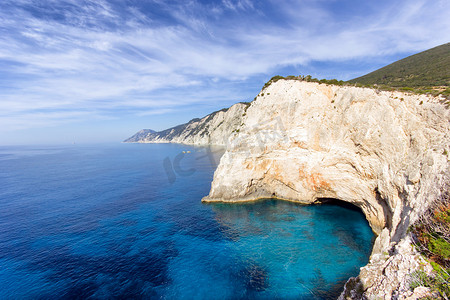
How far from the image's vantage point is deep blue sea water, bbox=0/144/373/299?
19188 millimetres

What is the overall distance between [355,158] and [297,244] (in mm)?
14269

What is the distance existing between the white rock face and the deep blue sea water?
422 cm

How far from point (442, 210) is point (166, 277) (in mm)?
23696

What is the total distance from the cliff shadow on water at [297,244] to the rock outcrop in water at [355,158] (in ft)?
9.96

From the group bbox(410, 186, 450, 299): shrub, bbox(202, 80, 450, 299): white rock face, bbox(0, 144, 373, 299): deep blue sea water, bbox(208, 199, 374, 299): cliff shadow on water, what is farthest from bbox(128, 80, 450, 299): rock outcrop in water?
bbox(0, 144, 373, 299): deep blue sea water

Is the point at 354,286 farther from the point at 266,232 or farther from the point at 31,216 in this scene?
the point at 31,216

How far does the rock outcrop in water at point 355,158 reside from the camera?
602 inches

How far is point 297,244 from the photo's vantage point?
2519cm

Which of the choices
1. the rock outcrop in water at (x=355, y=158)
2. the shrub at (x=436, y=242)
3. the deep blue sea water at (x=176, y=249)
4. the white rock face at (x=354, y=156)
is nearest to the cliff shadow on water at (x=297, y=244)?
the deep blue sea water at (x=176, y=249)

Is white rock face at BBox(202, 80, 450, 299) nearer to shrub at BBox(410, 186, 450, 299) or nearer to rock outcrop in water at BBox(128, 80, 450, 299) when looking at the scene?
rock outcrop in water at BBox(128, 80, 450, 299)

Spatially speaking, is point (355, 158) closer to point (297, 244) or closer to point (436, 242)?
point (297, 244)

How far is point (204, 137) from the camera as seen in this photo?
181 m

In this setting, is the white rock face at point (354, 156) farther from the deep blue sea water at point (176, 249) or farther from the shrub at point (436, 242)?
the deep blue sea water at point (176, 249)

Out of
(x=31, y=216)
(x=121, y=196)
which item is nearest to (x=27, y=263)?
(x=31, y=216)
